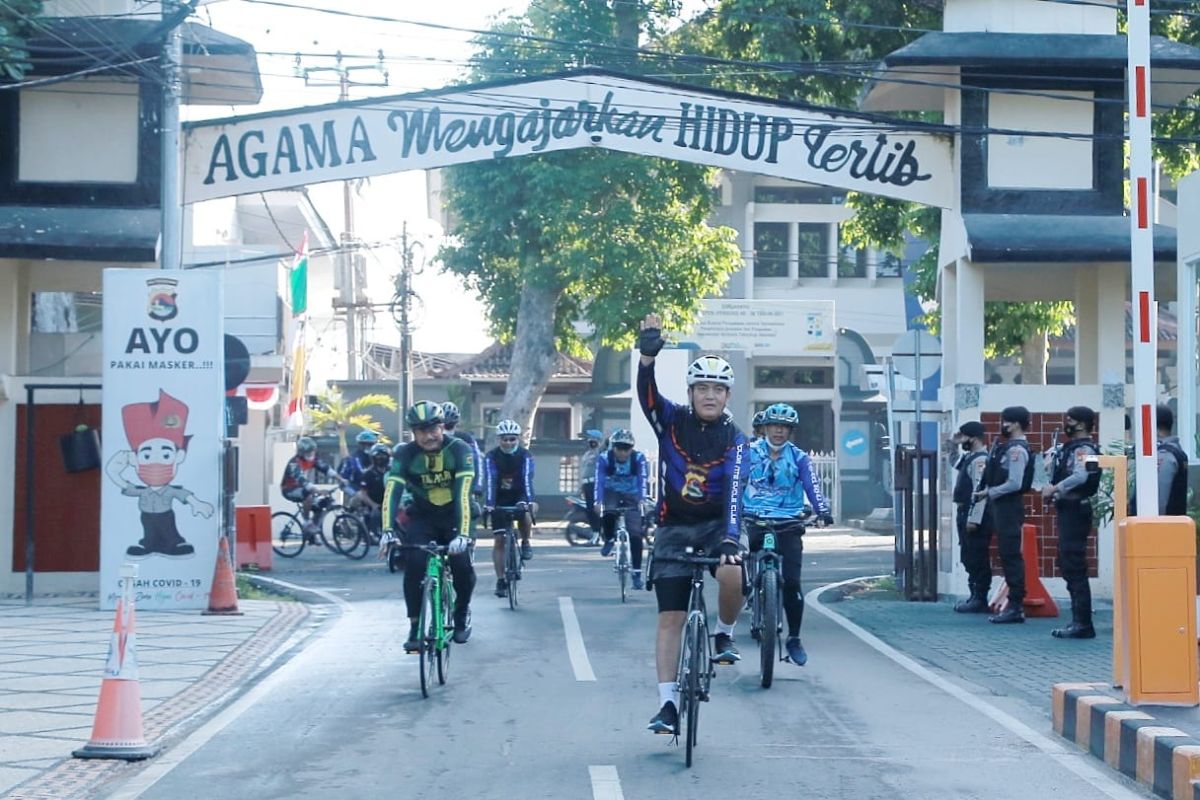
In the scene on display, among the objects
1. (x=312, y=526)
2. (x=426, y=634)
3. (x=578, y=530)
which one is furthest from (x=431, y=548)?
(x=578, y=530)

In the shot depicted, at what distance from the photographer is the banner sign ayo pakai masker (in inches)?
706

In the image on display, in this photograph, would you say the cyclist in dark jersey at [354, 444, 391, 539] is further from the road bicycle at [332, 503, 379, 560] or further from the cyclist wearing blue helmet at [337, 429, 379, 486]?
the cyclist wearing blue helmet at [337, 429, 379, 486]

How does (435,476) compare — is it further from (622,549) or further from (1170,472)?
(622,549)

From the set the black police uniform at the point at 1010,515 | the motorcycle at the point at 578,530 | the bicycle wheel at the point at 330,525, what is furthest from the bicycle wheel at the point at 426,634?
the motorcycle at the point at 578,530

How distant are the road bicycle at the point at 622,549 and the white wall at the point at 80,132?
6740 millimetres

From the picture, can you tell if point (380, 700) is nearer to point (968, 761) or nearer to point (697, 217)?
point (968, 761)

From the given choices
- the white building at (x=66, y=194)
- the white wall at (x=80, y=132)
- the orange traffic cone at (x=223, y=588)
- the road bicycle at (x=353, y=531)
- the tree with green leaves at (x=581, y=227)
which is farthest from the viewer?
the tree with green leaves at (x=581, y=227)

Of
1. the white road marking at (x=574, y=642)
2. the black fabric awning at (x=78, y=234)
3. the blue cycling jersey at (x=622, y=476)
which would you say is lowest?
the white road marking at (x=574, y=642)

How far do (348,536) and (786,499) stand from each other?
15672 mm

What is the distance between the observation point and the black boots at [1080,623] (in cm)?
1516

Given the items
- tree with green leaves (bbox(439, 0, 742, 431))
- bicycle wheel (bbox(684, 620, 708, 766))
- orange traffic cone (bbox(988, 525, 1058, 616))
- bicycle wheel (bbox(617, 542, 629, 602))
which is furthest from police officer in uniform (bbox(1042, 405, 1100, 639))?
tree with green leaves (bbox(439, 0, 742, 431))

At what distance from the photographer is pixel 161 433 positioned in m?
18.0

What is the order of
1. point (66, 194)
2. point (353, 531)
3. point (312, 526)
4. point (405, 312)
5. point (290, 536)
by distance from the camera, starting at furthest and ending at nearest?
1. point (405, 312)
2. point (290, 536)
3. point (312, 526)
4. point (353, 531)
5. point (66, 194)

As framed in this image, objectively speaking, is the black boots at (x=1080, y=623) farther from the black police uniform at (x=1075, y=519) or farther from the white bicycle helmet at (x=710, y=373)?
the white bicycle helmet at (x=710, y=373)
